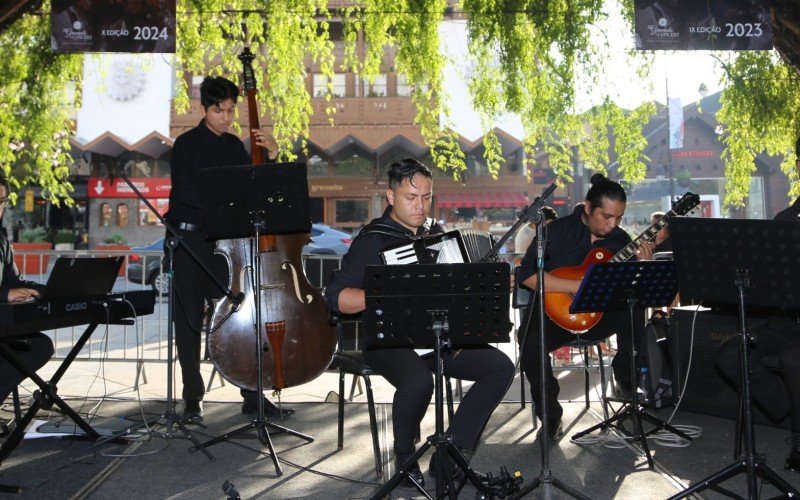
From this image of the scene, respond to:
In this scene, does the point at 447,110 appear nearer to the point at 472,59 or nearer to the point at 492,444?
the point at 472,59

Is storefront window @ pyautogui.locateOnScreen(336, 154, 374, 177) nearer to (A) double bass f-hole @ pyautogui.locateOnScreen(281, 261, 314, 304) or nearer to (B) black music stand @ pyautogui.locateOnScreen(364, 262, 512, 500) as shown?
(A) double bass f-hole @ pyautogui.locateOnScreen(281, 261, 314, 304)

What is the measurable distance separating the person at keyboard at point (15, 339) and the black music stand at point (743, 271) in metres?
3.41

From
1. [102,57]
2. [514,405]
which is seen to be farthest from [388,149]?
[514,405]

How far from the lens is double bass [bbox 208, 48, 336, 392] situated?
183 inches

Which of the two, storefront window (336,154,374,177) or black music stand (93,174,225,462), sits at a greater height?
storefront window (336,154,374,177)

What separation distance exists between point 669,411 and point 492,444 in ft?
5.21

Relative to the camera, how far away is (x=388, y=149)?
27516 mm

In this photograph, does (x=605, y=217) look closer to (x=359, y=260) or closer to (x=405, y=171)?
(x=405, y=171)

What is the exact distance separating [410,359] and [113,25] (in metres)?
4.82

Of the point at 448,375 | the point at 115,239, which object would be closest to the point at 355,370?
the point at 448,375

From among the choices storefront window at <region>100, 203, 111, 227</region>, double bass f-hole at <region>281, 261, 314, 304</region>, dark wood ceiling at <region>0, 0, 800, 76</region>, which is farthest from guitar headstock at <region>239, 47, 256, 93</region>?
storefront window at <region>100, 203, 111, 227</region>

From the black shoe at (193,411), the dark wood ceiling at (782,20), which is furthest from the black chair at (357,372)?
the dark wood ceiling at (782,20)

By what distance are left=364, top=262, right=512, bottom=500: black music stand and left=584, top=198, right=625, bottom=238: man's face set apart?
5.97 feet

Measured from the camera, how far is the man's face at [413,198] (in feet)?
12.4
